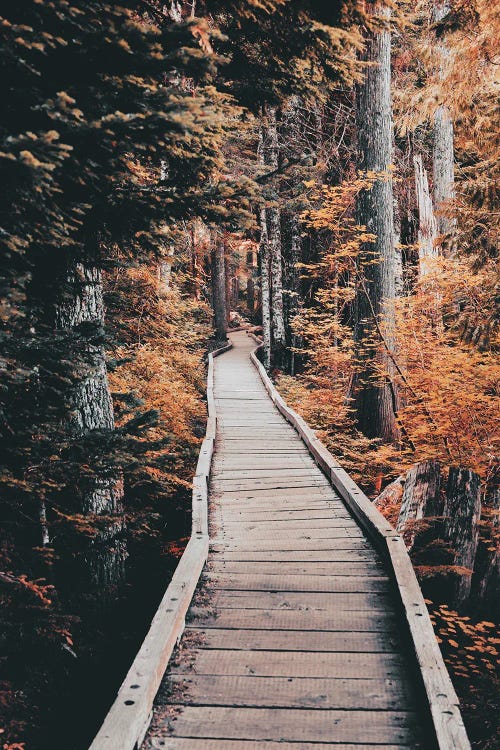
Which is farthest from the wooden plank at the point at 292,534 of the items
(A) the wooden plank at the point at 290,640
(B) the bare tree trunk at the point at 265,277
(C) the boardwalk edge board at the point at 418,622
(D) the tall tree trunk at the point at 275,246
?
(B) the bare tree trunk at the point at 265,277

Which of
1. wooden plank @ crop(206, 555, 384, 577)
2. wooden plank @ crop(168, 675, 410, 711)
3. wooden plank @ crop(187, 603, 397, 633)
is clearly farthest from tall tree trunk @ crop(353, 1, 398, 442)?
wooden plank @ crop(168, 675, 410, 711)

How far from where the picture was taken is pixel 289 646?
137 inches

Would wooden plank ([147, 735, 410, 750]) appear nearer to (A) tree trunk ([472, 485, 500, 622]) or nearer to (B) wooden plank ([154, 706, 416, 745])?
(B) wooden plank ([154, 706, 416, 745])

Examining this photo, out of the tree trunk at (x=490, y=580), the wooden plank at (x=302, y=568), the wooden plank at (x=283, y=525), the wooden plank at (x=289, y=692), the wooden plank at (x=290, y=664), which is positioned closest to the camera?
the wooden plank at (x=289, y=692)

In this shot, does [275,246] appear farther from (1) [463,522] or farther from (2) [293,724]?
(2) [293,724]

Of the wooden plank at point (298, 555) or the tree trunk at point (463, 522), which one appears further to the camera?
→ the tree trunk at point (463, 522)

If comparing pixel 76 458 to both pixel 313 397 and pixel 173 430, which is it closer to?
pixel 173 430

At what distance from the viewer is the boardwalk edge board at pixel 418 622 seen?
2.47 metres

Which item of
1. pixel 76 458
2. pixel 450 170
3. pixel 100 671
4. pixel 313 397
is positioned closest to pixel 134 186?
pixel 76 458

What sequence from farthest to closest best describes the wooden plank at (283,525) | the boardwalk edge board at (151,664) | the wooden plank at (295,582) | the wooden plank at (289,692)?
the wooden plank at (283,525) → the wooden plank at (295,582) → the wooden plank at (289,692) → the boardwalk edge board at (151,664)

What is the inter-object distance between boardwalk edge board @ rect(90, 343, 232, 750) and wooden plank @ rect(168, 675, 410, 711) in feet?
0.77

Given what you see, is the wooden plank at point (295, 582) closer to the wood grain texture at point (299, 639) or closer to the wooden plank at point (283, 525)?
the wood grain texture at point (299, 639)

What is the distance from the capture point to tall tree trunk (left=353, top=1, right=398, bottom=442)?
9984mm

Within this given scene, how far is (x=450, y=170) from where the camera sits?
1456cm
